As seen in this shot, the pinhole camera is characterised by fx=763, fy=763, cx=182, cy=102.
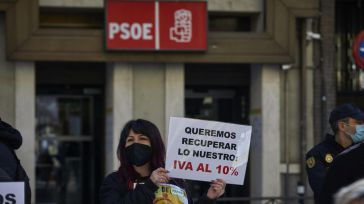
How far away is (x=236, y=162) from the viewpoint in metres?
4.94

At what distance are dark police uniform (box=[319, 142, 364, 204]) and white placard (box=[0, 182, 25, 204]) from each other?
2.15 meters

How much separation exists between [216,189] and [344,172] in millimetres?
1469

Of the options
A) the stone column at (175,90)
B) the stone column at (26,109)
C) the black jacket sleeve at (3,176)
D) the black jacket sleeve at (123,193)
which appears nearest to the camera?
the black jacket sleeve at (123,193)

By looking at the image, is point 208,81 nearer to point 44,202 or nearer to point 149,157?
point 44,202

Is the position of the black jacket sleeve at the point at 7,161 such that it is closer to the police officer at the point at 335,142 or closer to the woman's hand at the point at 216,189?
the woman's hand at the point at 216,189

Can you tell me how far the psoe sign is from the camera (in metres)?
12.9

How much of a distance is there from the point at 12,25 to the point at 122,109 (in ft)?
7.58

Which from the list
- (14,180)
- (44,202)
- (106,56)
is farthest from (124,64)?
(14,180)

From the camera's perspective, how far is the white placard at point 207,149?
4.81m

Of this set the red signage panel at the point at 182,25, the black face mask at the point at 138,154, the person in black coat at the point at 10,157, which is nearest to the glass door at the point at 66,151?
the red signage panel at the point at 182,25

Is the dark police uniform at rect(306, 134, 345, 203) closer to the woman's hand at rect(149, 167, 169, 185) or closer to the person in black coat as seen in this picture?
the woman's hand at rect(149, 167, 169, 185)

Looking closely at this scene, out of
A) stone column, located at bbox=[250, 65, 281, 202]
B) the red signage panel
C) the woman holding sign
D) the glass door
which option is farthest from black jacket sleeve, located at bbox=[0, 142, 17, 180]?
the glass door

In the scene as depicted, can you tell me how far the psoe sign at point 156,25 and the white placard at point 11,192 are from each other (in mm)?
8154

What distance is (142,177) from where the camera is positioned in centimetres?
461
